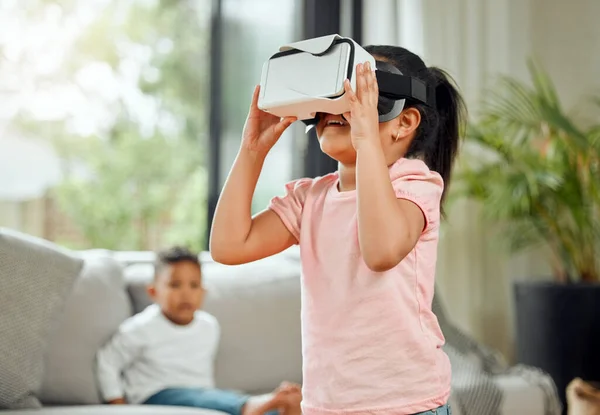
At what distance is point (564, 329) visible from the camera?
3.31 meters

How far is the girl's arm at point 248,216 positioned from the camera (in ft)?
4.21

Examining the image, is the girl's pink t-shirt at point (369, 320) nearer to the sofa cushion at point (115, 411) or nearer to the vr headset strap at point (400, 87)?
the vr headset strap at point (400, 87)

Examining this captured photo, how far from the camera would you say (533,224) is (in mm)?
3590

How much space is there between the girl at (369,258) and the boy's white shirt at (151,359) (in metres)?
1.22

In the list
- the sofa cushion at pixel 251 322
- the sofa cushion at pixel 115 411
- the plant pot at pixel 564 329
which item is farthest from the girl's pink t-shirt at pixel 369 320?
the plant pot at pixel 564 329

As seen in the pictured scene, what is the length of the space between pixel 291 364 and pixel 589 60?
220 cm

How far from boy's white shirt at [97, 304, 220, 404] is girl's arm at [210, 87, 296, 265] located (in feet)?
3.93

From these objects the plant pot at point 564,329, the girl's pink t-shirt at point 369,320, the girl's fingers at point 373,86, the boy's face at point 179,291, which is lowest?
the plant pot at point 564,329

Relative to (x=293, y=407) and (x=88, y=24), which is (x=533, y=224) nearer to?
(x=293, y=407)

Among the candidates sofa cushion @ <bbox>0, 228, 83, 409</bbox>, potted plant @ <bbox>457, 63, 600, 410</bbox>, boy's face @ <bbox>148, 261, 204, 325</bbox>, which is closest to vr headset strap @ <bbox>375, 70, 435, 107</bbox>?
sofa cushion @ <bbox>0, 228, 83, 409</bbox>

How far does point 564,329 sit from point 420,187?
2.33 meters

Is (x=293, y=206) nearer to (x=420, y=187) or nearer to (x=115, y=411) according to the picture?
(x=420, y=187)

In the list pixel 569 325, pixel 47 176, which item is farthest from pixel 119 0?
pixel 569 325

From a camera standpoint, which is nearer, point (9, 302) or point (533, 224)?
point (9, 302)
